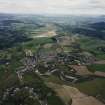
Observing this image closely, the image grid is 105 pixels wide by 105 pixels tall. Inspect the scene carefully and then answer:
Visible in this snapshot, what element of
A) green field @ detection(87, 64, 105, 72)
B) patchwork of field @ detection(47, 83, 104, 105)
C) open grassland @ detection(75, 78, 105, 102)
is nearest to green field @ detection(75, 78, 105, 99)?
open grassland @ detection(75, 78, 105, 102)

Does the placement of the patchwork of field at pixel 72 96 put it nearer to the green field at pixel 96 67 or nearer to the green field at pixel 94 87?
the green field at pixel 94 87

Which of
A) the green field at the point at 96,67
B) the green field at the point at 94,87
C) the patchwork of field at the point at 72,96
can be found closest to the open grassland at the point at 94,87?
the green field at the point at 94,87

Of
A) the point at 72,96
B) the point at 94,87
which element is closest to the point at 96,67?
the point at 94,87

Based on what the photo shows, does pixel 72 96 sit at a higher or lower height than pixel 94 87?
higher

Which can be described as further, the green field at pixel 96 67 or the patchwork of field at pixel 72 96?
the green field at pixel 96 67

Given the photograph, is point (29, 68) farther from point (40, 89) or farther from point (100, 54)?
point (100, 54)

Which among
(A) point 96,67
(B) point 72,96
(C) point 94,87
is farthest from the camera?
(A) point 96,67

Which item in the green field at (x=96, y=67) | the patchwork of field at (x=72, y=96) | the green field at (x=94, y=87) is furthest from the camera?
the green field at (x=96, y=67)

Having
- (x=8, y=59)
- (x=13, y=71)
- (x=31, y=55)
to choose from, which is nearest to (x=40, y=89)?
(x=13, y=71)

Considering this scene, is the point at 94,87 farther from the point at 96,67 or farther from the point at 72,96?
the point at 96,67

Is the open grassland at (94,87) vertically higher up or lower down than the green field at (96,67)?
higher up

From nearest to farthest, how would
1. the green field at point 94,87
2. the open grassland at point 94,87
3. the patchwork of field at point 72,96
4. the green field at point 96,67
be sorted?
the patchwork of field at point 72,96, the open grassland at point 94,87, the green field at point 94,87, the green field at point 96,67
